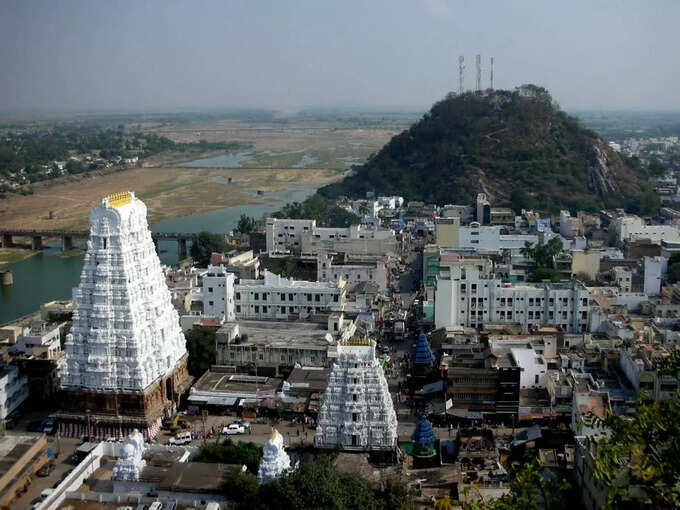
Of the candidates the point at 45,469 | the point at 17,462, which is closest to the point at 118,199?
the point at 45,469

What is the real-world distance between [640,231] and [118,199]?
29.9 meters

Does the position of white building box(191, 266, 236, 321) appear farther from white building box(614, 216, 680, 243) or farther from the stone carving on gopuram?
white building box(614, 216, 680, 243)

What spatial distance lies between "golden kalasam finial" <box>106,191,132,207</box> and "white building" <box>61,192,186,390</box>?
27 millimetres

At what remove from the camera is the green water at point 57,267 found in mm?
38844

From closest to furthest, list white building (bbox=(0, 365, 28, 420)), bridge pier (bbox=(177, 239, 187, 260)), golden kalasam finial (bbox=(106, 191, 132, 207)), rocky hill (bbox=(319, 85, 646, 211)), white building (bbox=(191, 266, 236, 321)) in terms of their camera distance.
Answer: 1. golden kalasam finial (bbox=(106, 191, 132, 207))
2. white building (bbox=(0, 365, 28, 420))
3. white building (bbox=(191, 266, 236, 321))
4. bridge pier (bbox=(177, 239, 187, 260))
5. rocky hill (bbox=(319, 85, 646, 211))

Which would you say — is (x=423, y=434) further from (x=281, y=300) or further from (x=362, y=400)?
(x=281, y=300)

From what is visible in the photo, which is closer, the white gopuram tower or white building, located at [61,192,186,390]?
the white gopuram tower

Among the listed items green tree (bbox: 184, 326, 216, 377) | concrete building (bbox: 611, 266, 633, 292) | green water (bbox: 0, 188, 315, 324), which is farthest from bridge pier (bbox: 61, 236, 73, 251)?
concrete building (bbox: 611, 266, 633, 292)

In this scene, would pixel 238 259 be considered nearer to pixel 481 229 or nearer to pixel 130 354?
pixel 481 229

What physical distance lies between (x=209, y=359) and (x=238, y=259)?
12168 millimetres

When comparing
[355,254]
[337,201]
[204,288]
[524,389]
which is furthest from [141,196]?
[524,389]

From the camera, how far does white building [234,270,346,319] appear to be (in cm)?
3056

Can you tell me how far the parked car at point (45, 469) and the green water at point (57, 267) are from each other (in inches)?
679

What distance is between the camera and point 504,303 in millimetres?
29672
